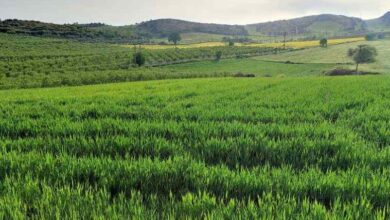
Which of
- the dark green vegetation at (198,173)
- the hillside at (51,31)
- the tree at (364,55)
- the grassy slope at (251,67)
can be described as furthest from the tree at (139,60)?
the dark green vegetation at (198,173)

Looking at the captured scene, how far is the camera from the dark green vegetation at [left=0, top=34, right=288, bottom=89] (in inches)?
2194

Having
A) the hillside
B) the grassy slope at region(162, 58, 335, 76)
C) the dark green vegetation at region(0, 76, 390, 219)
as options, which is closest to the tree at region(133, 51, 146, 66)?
the grassy slope at region(162, 58, 335, 76)

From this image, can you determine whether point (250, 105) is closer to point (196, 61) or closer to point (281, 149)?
point (281, 149)

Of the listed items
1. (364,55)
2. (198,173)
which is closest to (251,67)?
(364,55)

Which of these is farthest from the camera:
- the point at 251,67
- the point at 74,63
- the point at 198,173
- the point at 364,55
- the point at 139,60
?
the point at 251,67

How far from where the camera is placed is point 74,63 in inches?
3573

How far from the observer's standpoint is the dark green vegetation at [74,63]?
183ft

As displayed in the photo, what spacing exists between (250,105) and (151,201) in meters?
9.40

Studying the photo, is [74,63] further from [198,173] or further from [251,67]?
[198,173]

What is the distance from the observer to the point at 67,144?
6637 mm

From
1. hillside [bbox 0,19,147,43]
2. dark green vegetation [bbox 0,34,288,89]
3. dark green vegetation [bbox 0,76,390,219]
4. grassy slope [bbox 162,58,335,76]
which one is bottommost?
grassy slope [bbox 162,58,335,76]

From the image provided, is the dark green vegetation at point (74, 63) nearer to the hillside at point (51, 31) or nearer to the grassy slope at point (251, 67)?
the grassy slope at point (251, 67)

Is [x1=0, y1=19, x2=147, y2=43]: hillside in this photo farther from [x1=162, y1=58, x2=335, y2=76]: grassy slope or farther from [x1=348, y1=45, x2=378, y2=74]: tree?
[x1=348, y1=45, x2=378, y2=74]: tree

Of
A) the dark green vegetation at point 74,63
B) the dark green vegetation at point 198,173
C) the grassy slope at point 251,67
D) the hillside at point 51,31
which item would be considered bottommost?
the grassy slope at point 251,67
